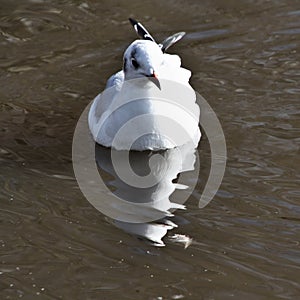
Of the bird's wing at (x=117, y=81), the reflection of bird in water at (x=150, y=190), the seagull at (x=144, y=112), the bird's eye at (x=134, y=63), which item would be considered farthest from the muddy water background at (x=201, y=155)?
A: the bird's eye at (x=134, y=63)

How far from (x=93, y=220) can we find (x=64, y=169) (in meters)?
0.75

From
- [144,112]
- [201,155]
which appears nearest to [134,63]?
[144,112]

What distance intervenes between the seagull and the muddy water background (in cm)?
28

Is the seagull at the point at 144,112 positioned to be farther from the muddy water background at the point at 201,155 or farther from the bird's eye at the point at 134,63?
the muddy water background at the point at 201,155

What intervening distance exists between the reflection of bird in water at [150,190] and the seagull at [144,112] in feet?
0.24

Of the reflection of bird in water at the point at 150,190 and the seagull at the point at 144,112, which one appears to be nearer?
the reflection of bird in water at the point at 150,190

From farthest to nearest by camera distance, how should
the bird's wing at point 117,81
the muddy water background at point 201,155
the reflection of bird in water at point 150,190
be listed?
the bird's wing at point 117,81 → the reflection of bird in water at point 150,190 → the muddy water background at point 201,155

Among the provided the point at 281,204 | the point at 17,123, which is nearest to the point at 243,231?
the point at 281,204

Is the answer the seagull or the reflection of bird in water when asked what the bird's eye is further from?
the reflection of bird in water

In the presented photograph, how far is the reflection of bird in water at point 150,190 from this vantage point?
5238 mm

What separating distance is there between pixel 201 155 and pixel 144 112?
18.8 inches

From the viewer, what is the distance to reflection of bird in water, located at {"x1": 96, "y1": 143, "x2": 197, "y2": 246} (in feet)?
17.2

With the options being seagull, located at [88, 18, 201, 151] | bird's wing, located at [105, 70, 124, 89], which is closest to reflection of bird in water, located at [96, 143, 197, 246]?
seagull, located at [88, 18, 201, 151]

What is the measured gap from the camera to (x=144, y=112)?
20.4 feet
